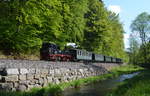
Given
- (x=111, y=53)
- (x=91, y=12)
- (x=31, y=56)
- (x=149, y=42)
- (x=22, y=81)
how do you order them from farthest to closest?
(x=149, y=42) < (x=111, y=53) < (x=91, y=12) < (x=31, y=56) < (x=22, y=81)

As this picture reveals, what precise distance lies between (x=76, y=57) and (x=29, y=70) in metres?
19.3

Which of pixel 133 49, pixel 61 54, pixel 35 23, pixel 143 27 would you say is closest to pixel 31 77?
pixel 35 23

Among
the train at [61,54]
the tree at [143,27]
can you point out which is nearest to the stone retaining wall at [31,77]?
the train at [61,54]

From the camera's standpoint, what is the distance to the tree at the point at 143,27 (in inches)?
3418

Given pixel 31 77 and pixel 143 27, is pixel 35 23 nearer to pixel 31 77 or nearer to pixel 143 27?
pixel 31 77

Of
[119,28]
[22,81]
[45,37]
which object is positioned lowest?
[22,81]

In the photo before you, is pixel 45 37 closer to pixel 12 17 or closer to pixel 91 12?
pixel 12 17

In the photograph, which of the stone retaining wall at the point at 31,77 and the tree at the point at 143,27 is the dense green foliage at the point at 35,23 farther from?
the tree at the point at 143,27

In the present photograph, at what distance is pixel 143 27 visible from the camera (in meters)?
87.1

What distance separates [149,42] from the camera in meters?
81.8

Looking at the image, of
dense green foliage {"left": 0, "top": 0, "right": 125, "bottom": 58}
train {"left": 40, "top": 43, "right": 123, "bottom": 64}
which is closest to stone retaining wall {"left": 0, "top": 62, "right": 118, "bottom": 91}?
A: train {"left": 40, "top": 43, "right": 123, "bottom": 64}

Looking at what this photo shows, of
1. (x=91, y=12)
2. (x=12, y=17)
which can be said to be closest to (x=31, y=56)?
(x=12, y=17)

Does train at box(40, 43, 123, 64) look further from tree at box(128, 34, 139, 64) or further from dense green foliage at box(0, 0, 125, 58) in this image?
tree at box(128, 34, 139, 64)

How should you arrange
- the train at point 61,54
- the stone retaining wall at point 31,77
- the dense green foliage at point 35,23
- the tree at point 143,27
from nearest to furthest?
the stone retaining wall at point 31,77, the dense green foliage at point 35,23, the train at point 61,54, the tree at point 143,27
